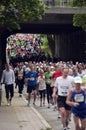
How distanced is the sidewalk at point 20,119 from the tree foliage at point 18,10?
3.64 meters

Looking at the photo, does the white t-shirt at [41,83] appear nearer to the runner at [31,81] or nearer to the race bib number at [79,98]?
the runner at [31,81]

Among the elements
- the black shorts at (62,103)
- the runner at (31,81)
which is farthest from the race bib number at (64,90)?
the runner at (31,81)

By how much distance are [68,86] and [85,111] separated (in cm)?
317

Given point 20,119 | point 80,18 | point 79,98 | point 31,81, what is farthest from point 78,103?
point 80,18

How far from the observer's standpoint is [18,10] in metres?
23.4

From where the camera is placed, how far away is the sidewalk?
52.9ft

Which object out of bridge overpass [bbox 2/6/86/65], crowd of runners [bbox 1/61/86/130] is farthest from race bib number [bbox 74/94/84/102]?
bridge overpass [bbox 2/6/86/65]

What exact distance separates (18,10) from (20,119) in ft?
21.5

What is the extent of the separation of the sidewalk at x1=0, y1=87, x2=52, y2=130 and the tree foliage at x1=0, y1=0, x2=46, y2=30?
364 cm

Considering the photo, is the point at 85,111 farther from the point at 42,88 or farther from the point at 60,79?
the point at 42,88

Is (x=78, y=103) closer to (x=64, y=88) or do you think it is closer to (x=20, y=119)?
(x=64, y=88)

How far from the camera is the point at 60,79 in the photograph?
15.9 meters

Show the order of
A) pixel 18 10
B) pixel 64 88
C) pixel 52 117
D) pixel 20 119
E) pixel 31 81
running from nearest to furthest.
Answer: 1. pixel 64 88
2. pixel 20 119
3. pixel 52 117
4. pixel 18 10
5. pixel 31 81

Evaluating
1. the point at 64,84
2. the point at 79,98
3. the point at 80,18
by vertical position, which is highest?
the point at 79,98
